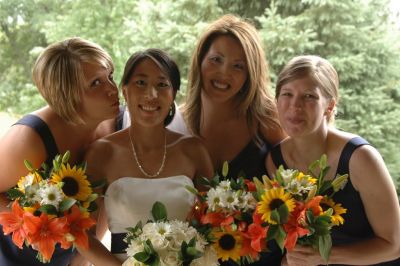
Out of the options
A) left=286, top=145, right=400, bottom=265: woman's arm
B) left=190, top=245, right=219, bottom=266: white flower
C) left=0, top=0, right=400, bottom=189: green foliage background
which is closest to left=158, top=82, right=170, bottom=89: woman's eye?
left=190, top=245, right=219, bottom=266: white flower

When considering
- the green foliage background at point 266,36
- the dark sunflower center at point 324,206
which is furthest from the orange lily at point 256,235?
the green foliage background at point 266,36

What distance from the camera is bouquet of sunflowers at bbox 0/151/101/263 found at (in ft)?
5.07

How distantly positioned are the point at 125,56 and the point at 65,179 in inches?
130

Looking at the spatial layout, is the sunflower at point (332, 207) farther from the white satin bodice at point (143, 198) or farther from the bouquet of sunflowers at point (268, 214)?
the white satin bodice at point (143, 198)

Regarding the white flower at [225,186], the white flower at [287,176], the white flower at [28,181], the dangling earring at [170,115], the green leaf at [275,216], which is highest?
the dangling earring at [170,115]

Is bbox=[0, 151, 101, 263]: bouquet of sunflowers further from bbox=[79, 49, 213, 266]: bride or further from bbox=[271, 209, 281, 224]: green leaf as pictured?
bbox=[271, 209, 281, 224]: green leaf

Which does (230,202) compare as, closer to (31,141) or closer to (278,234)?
(278,234)

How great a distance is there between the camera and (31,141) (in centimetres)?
182

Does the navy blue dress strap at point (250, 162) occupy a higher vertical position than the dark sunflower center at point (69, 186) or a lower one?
lower

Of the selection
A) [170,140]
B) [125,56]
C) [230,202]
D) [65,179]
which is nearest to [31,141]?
[65,179]

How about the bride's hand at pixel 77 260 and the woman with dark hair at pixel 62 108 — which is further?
the bride's hand at pixel 77 260

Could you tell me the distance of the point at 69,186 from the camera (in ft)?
5.37

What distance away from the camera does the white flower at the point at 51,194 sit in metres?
1.57

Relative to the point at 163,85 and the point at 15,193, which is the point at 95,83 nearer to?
the point at 163,85
